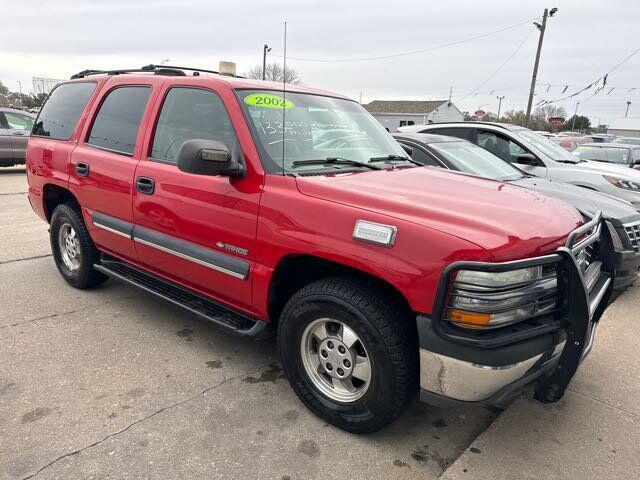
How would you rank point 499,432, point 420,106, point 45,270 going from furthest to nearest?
point 420,106 → point 45,270 → point 499,432

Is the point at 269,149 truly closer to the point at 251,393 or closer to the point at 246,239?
the point at 246,239

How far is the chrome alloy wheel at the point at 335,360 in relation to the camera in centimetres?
251

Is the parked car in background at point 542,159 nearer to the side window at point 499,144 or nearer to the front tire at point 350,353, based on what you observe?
the side window at point 499,144

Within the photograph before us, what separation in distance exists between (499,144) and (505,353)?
599 cm

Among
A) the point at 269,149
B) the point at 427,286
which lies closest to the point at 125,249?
the point at 269,149

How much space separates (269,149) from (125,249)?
162 centimetres

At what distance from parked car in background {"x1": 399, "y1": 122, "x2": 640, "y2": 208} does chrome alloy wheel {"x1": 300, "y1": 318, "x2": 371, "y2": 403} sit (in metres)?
5.15

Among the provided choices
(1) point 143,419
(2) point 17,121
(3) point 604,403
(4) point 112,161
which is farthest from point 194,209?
(2) point 17,121

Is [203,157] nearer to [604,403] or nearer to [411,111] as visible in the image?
[604,403]

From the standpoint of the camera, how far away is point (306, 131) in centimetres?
313

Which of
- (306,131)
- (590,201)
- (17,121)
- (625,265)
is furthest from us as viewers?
(17,121)

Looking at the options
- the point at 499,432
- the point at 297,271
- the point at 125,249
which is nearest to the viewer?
the point at 499,432

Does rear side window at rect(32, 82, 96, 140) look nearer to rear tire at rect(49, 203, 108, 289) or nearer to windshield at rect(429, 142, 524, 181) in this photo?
rear tire at rect(49, 203, 108, 289)

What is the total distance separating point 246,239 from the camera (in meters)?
2.81
